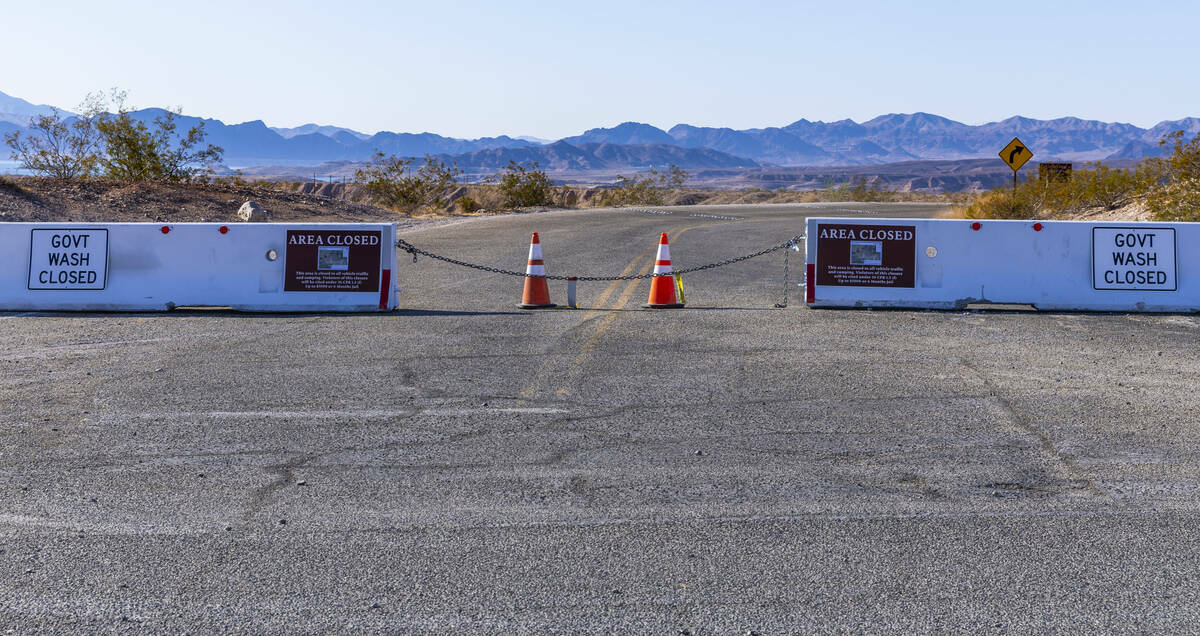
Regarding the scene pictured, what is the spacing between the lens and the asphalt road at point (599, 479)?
4336mm

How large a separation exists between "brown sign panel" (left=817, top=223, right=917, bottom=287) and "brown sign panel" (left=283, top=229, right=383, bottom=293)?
16.3ft

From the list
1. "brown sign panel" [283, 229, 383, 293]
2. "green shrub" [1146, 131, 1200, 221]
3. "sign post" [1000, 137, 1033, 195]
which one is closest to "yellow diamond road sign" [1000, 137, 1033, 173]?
"sign post" [1000, 137, 1033, 195]

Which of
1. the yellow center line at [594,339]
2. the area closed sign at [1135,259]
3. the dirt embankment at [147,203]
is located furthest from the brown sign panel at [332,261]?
the dirt embankment at [147,203]

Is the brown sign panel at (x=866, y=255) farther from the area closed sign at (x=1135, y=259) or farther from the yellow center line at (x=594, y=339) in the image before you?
the yellow center line at (x=594, y=339)

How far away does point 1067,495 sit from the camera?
5.62 meters

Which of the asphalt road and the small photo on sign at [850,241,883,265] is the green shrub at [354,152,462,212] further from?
the asphalt road

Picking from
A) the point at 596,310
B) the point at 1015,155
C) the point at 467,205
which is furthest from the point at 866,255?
the point at 467,205

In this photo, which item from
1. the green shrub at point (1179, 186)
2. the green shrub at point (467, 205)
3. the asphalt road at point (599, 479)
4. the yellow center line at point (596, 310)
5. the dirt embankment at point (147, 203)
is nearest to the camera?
the asphalt road at point (599, 479)

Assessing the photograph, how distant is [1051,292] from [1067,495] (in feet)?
24.2

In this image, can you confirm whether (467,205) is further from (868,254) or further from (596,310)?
(868,254)

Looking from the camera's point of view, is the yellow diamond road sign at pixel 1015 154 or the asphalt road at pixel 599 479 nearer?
the asphalt road at pixel 599 479

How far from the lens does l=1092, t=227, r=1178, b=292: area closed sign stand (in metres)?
12.3

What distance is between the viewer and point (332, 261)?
12477mm

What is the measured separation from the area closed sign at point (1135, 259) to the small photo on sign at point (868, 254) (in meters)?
2.32
